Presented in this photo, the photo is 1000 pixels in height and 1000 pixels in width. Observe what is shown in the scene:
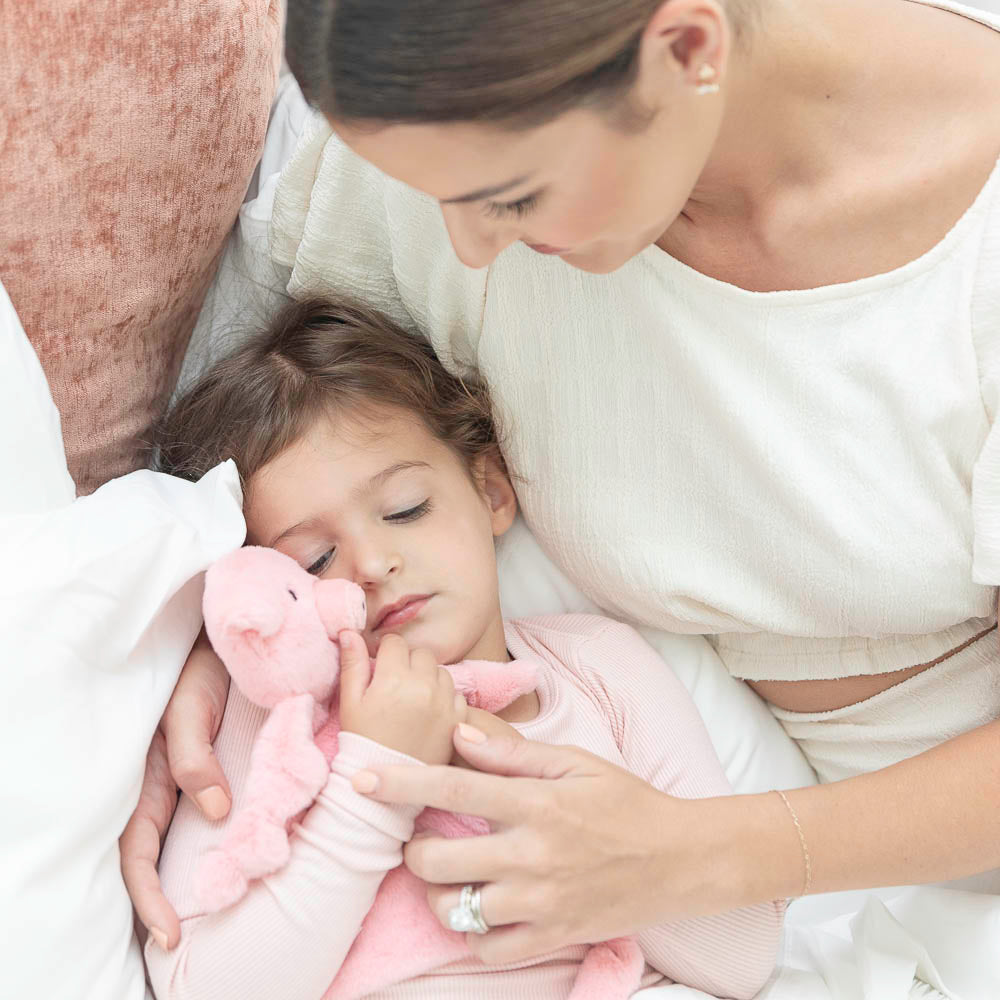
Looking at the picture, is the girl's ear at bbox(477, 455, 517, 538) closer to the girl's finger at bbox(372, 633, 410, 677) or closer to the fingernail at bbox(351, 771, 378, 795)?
the girl's finger at bbox(372, 633, 410, 677)

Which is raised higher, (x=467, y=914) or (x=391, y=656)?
(x=391, y=656)

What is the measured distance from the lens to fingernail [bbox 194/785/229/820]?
1147 mm

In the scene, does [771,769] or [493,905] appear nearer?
[493,905]

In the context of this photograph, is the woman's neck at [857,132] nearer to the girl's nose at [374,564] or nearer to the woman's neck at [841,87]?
the woman's neck at [841,87]

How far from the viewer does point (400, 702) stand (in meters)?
1.13

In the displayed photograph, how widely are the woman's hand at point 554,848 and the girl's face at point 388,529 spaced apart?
8.8 inches

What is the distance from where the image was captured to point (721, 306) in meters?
1.22

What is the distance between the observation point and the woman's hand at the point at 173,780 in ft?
3.66

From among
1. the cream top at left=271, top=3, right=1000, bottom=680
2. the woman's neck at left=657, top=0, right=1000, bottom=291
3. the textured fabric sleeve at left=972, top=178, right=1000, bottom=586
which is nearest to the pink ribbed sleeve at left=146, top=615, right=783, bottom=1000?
the cream top at left=271, top=3, right=1000, bottom=680

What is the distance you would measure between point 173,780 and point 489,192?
28.6 inches

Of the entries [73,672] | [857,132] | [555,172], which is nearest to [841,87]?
[857,132]

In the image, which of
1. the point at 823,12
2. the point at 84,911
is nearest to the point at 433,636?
the point at 84,911

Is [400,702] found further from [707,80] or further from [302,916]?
[707,80]

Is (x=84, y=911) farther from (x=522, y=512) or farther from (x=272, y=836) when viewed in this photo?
(x=522, y=512)
